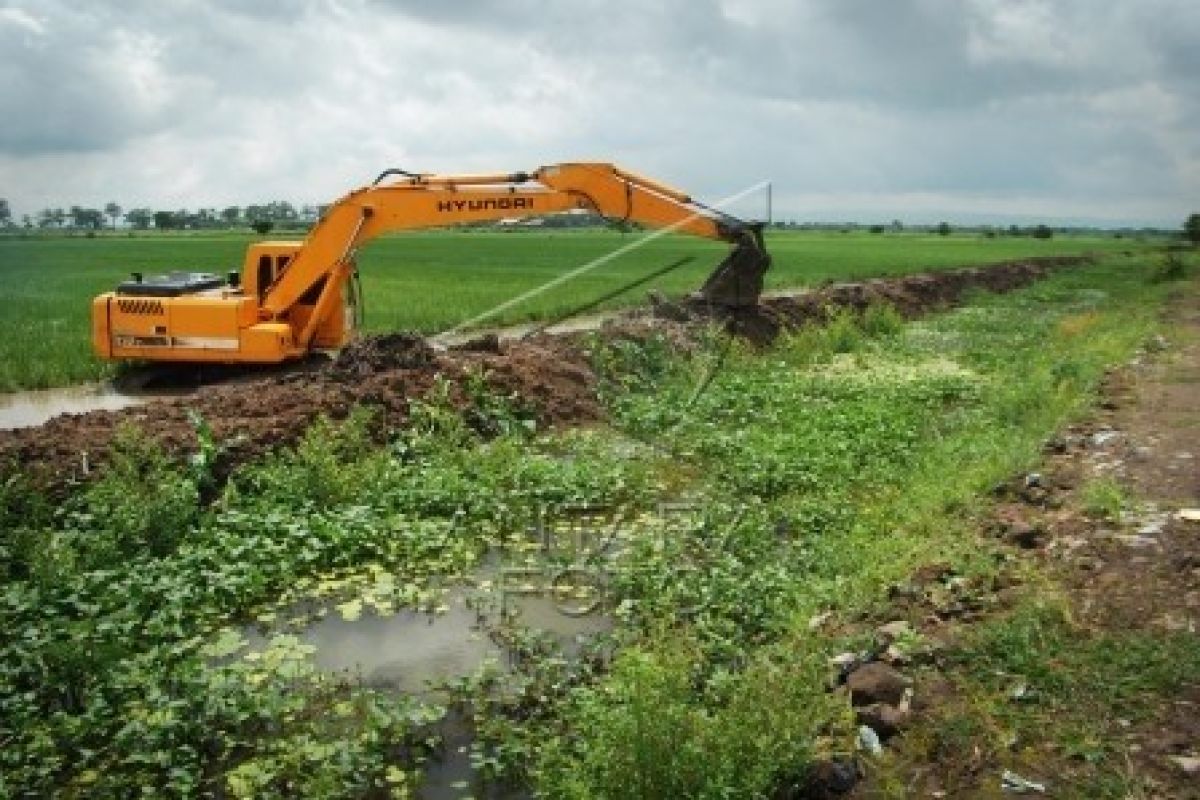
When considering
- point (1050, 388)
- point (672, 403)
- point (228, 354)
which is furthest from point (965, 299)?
point (228, 354)

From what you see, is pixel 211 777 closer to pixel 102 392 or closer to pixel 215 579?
pixel 215 579

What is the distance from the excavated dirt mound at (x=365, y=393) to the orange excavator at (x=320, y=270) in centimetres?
69

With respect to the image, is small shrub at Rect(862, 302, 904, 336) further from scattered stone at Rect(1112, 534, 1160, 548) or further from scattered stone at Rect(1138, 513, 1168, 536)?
scattered stone at Rect(1112, 534, 1160, 548)

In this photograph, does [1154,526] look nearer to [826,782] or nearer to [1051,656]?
[1051,656]

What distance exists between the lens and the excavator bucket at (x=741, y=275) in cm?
1567

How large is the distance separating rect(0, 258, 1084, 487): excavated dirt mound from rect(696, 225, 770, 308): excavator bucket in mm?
396

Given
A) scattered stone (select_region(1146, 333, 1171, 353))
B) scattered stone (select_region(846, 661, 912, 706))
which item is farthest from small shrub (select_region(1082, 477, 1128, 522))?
scattered stone (select_region(1146, 333, 1171, 353))

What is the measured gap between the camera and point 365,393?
11.2m

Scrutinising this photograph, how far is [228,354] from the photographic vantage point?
13.6 m

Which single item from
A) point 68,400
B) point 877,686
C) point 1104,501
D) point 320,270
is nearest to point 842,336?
point 320,270

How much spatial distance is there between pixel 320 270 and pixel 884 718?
Result: 10622 mm

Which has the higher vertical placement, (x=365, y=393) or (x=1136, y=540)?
(x=365, y=393)

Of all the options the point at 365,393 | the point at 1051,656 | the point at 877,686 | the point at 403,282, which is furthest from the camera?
A: the point at 403,282

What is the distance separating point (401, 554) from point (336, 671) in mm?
1809
